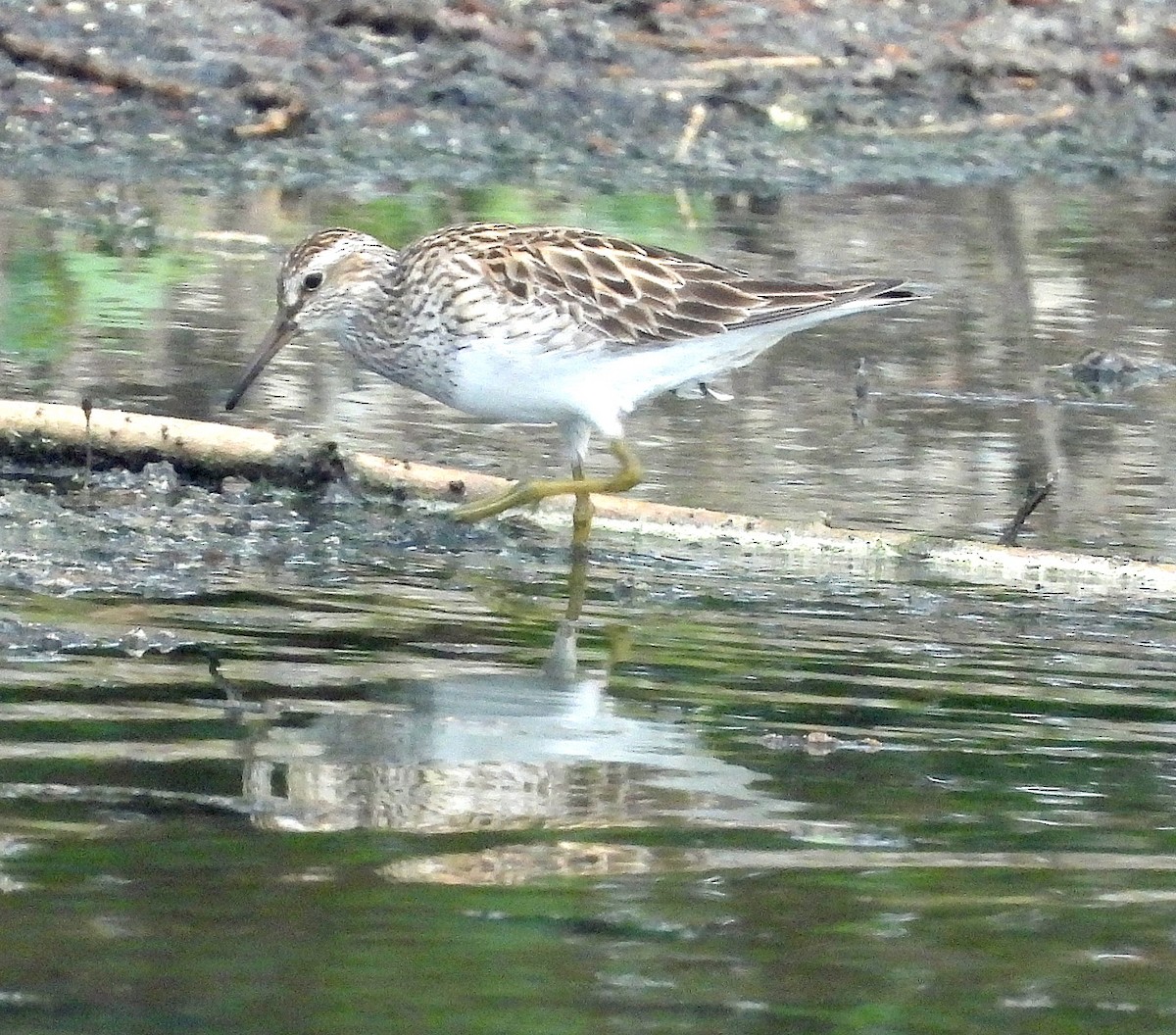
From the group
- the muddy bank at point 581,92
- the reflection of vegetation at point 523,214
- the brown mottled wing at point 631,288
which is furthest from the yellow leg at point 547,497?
the muddy bank at point 581,92

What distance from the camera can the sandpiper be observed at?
7.65 meters

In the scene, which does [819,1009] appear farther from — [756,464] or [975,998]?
[756,464]

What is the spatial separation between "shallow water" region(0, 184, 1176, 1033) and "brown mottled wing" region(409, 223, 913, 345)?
0.55 metres

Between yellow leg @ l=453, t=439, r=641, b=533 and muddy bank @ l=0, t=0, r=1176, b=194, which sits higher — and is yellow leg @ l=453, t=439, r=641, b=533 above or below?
below

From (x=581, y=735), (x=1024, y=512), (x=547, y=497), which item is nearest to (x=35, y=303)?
(x=547, y=497)

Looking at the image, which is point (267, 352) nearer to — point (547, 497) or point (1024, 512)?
point (547, 497)

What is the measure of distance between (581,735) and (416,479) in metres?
2.33

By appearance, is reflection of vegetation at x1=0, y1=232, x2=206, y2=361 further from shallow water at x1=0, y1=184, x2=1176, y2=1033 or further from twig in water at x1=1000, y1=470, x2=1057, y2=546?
twig in water at x1=1000, y1=470, x2=1057, y2=546

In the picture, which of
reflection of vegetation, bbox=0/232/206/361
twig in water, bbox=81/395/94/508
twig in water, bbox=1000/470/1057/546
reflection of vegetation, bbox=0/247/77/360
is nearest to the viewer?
twig in water, bbox=1000/470/1057/546

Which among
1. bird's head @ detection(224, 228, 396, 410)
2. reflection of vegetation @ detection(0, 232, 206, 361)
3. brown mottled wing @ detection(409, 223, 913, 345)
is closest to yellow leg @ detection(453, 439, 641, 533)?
brown mottled wing @ detection(409, 223, 913, 345)

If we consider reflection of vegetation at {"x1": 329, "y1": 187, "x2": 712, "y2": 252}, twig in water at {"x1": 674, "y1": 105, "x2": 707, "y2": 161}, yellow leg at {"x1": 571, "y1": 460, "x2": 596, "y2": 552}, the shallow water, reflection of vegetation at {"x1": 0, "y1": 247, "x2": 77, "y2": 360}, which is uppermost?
twig in water at {"x1": 674, "y1": 105, "x2": 707, "y2": 161}

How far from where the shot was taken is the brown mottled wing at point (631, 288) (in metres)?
7.77

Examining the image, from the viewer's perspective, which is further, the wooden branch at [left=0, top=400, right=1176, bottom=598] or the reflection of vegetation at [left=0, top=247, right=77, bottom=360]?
the reflection of vegetation at [left=0, top=247, right=77, bottom=360]

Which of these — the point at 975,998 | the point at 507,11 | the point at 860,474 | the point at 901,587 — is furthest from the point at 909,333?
the point at 975,998
